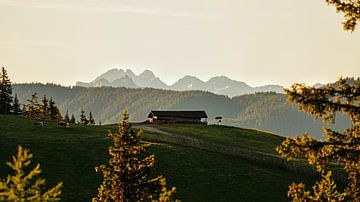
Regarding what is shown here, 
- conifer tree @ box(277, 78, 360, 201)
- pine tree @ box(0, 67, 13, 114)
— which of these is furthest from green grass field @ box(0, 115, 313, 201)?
conifer tree @ box(277, 78, 360, 201)

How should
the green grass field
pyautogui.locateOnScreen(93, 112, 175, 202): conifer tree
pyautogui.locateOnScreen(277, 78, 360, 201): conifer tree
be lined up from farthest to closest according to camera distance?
the green grass field
pyautogui.locateOnScreen(93, 112, 175, 202): conifer tree
pyautogui.locateOnScreen(277, 78, 360, 201): conifer tree

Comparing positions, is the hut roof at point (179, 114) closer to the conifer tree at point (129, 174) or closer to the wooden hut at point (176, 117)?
the wooden hut at point (176, 117)

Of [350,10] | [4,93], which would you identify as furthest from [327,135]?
[4,93]

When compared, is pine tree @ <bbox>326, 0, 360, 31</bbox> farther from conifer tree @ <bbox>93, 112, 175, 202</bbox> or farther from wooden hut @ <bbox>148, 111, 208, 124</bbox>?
wooden hut @ <bbox>148, 111, 208, 124</bbox>

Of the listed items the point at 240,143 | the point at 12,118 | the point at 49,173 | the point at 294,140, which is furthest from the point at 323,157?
the point at 12,118

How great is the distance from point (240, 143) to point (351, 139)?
88263 mm

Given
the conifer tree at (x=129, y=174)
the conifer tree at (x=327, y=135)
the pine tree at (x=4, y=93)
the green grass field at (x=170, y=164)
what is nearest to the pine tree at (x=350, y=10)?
the conifer tree at (x=327, y=135)

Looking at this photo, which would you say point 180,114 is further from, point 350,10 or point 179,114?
point 350,10

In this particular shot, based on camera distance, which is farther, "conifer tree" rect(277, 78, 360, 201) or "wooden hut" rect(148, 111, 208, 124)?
"wooden hut" rect(148, 111, 208, 124)

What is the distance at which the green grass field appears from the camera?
2395 inches

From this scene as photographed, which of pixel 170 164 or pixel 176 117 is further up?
pixel 176 117

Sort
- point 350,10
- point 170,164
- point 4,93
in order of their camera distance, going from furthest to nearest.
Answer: point 4,93 → point 170,164 → point 350,10

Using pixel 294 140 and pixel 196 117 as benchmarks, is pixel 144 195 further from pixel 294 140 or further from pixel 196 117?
pixel 196 117

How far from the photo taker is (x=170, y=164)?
7162 cm
